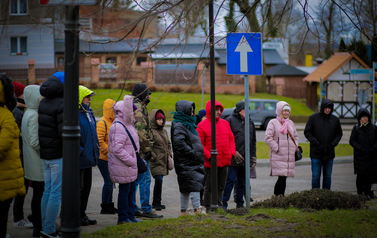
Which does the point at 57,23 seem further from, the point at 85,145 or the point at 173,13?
the point at 85,145

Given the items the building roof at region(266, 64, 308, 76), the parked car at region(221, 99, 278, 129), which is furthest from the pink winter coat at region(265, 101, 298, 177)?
the building roof at region(266, 64, 308, 76)

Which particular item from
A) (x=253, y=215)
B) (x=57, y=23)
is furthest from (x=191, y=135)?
(x=57, y=23)

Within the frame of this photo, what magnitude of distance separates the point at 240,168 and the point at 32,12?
185 inches

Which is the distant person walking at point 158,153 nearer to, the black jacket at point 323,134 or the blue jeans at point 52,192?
the blue jeans at point 52,192

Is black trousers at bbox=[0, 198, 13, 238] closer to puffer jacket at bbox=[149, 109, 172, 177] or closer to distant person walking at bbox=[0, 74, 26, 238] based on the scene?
distant person walking at bbox=[0, 74, 26, 238]

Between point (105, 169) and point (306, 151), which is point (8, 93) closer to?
point (105, 169)

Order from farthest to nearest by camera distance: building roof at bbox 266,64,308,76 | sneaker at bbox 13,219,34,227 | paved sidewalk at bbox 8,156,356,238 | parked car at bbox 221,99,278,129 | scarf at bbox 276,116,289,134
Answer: building roof at bbox 266,64,308,76, parked car at bbox 221,99,278,129, scarf at bbox 276,116,289,134, paved sidewalk at bbox 8,156,356,238, sneaker at bbox 13,219,34,227

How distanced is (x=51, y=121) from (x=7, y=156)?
0.72 meters

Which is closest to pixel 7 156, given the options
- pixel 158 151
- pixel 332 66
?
pixel 158 151

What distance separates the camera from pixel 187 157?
6531mm

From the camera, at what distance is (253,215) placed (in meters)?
5.95

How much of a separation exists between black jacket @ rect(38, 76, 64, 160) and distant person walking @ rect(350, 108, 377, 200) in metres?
6.10

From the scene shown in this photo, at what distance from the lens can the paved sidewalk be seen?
6.26 m

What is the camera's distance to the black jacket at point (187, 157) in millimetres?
6484
